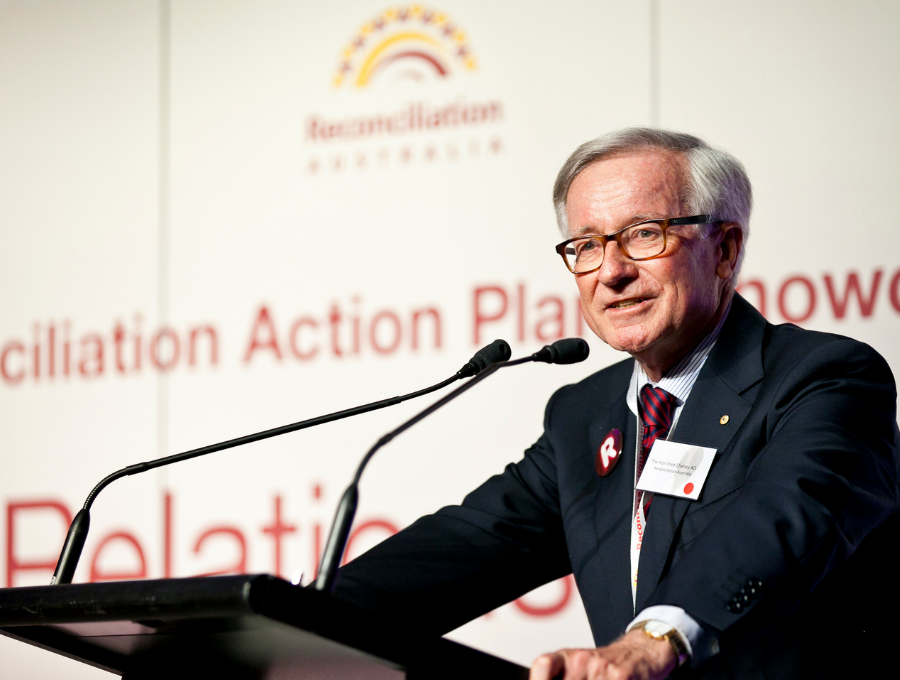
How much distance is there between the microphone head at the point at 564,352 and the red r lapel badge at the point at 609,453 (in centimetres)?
39

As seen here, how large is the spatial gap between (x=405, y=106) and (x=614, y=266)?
61.4 inches

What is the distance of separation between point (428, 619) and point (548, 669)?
84cm

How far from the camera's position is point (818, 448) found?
1.47 metres

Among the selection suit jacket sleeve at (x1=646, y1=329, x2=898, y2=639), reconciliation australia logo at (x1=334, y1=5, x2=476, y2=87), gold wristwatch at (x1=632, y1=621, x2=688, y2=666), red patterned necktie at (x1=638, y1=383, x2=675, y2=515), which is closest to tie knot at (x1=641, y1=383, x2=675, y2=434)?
red patterned necktie at (x1=638, y1=383, x2=675, y2=515)

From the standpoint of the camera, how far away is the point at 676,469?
5.89 ft

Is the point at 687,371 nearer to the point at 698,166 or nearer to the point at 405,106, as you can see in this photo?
the point at 698,166

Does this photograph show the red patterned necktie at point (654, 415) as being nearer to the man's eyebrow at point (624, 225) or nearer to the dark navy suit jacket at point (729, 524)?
the dark navy suit jacket at point (729, 524)

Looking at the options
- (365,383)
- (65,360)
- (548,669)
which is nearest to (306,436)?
(365,383)

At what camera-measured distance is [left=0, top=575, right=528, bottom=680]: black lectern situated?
102 cm

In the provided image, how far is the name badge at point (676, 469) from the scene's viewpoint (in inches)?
68.9

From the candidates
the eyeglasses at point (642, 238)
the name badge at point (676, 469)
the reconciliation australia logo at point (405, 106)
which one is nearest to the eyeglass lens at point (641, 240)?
the eyeglasses at point (642, 238)

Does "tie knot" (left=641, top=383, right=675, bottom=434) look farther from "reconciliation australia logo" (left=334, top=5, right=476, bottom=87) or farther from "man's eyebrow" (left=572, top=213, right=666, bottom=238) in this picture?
"reconciliation australia logo" (left=334, top=5, right=476, bottom=87)

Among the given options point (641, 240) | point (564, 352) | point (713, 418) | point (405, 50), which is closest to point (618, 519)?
point (713, 418)

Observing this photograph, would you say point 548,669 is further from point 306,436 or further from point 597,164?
point 306,436
